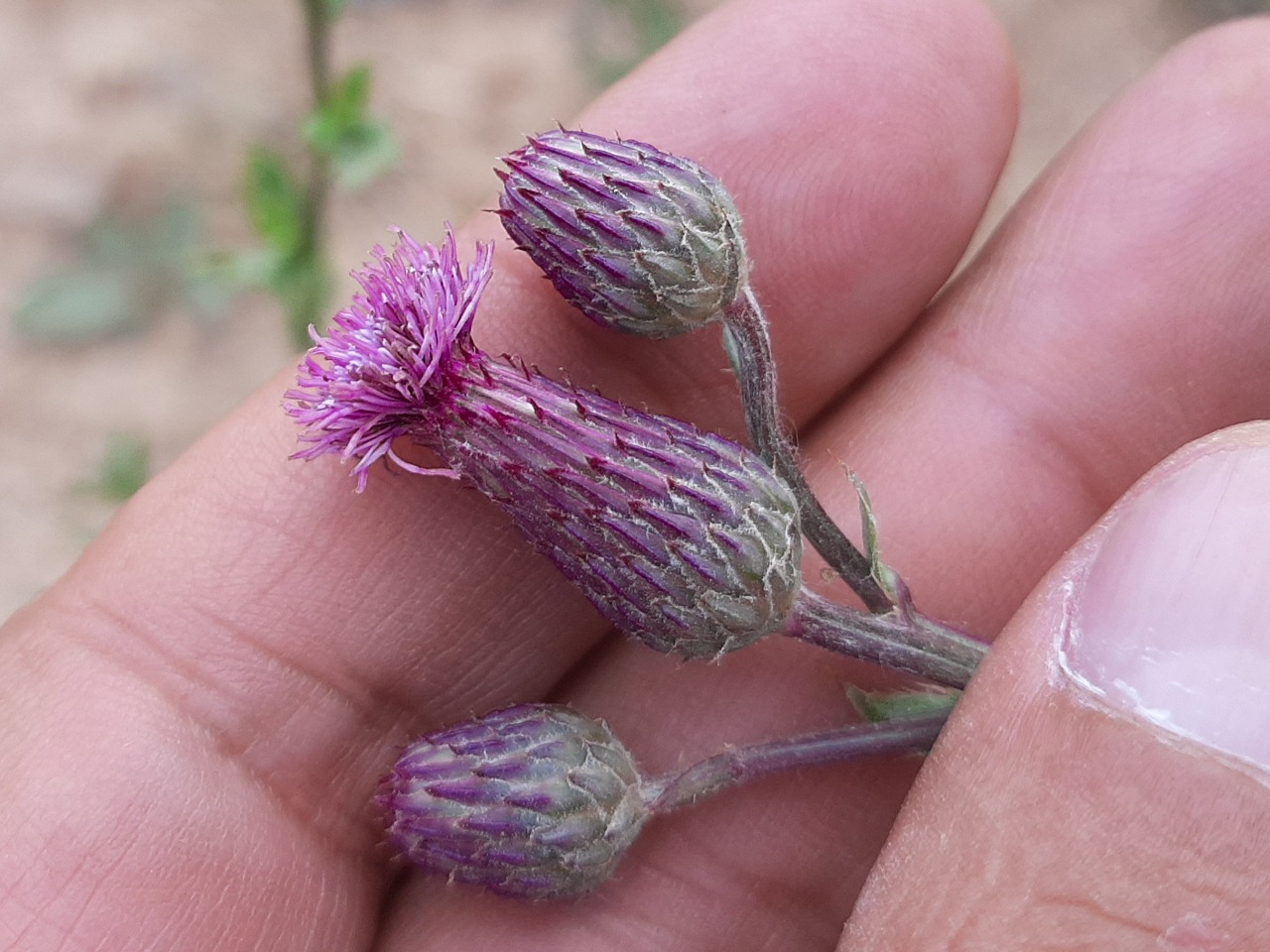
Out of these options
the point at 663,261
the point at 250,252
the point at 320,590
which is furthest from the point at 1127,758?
the point at 250,252

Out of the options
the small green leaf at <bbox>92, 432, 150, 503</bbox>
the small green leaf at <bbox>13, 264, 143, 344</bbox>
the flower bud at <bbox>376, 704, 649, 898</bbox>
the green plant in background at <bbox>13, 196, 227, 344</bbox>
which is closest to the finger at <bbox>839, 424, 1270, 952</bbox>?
the flower bud at <bbox>376, 704, 649, 898</bbox>

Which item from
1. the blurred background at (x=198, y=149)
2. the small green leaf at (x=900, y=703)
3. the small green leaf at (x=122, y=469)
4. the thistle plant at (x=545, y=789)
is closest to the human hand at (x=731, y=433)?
the small green leaf at (x=900, y=703)

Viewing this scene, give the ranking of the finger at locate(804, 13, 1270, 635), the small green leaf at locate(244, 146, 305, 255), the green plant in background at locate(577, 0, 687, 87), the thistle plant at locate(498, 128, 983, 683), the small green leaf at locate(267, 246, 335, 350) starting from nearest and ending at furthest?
the thistle plant at locate(498, 128, 983, 683)
the finger at locate(804, 13, 1270, 635)
the small green leaf at locate(244, 146, 305, 255)
the small green leaf at locate(267, 246, 335, 350)
the green plant in background at locate(577, 0, 687, 87)

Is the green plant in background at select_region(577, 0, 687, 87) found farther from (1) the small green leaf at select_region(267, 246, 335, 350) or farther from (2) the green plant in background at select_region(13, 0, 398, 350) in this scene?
(1) the small green leaf at select_region(267, 246, 335, 350)

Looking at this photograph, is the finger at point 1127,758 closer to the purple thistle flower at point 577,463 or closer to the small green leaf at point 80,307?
the purple thistle flower at point 577,463

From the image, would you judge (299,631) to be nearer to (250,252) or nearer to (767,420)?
(767,420)

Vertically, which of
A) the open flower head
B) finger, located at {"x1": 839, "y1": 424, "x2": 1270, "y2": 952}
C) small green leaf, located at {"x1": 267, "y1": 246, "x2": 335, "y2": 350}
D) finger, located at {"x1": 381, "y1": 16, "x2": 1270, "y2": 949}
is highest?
the open flower head
